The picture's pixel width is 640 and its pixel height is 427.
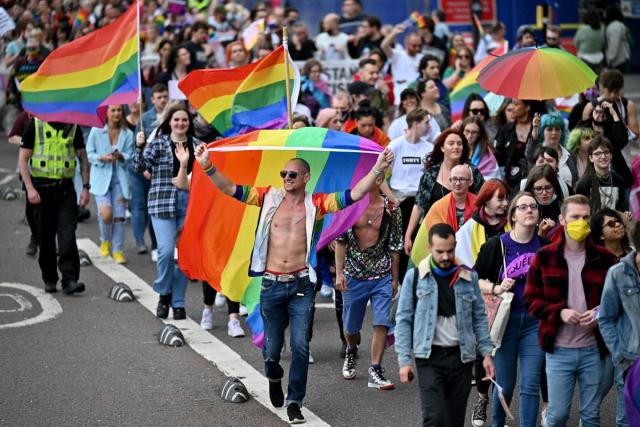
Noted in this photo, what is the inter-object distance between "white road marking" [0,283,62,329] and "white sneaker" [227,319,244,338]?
71.9 inches

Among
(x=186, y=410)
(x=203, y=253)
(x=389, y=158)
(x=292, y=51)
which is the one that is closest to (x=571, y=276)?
(x=389, y=158)

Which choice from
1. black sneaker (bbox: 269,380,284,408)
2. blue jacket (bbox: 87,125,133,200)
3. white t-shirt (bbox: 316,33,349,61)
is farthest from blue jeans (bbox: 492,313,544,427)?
white t-shirt (bbox: 316,33,349,61)

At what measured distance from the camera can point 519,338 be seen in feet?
27.7

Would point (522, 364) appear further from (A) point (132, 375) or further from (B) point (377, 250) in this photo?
(A) point (132, 375)

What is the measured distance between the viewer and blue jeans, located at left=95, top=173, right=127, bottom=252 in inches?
582

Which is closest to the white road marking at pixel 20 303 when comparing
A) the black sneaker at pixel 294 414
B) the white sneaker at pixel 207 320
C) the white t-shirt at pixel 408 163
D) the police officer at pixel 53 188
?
the police officer at pixel 53 188

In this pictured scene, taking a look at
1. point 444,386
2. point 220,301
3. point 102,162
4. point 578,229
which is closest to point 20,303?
point 220,301

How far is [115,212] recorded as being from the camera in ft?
48.6

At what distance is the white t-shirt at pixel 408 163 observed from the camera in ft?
39.7

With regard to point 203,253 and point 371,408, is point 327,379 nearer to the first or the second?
point 371,408

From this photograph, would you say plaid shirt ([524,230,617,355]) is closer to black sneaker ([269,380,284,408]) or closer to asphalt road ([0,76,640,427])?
asphalt road ([0,76,640,427])

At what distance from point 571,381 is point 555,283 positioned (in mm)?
607

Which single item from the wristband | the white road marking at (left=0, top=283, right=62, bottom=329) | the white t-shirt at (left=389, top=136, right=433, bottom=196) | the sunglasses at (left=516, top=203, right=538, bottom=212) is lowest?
the white road marking at (left=0, top=283, right=62, bottom=329)

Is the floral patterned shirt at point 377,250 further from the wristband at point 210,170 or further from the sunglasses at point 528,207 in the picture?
the sunglasses at point 528,207
